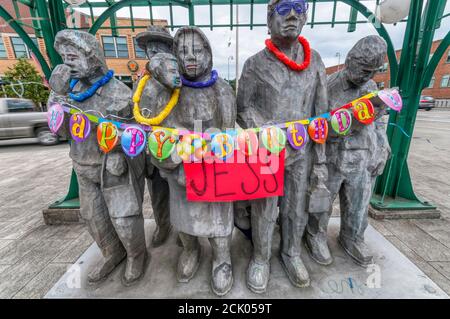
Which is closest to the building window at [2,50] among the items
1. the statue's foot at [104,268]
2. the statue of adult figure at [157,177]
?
the statue of adult figure at [157,177]

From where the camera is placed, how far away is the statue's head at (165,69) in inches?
57.1

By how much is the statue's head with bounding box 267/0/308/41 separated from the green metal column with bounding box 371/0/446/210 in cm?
230

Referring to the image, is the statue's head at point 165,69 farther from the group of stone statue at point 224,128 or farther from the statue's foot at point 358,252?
the statue's foot at point 358,252

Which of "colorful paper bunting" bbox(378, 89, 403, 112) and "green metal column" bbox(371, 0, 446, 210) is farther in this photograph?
"green metal column" bbox(371, 0, 446, 210)

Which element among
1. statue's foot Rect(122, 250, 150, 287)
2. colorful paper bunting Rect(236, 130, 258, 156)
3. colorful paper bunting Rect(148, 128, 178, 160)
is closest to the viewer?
colorful paper bunting Rect(148, 128, 178, 160)

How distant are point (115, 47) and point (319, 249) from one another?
1985cm

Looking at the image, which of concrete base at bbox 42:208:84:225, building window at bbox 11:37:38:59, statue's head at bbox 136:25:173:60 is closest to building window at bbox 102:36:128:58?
building window at bbox 11:37:38:59

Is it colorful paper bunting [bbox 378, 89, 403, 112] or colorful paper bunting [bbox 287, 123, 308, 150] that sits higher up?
colorful paper bunting [bbox 378, 89, 403, 112]

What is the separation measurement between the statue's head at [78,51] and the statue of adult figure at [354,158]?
1989 millimetres

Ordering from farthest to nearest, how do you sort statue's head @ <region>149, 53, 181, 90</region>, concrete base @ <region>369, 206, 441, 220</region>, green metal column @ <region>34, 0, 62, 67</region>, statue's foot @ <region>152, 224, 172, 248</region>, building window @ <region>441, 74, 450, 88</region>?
building window @ <region>441, 74, 450, 88</region> → concrete base @ <region>369, 206, 441, 220</region> → green metal column @ <region>34, 0, 62, 67</region> → statue's foot @ <region>152, 224, 172, 248</region> → statue's head @ <region>149, 53, 181, 90</region>

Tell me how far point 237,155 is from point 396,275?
6.32ft

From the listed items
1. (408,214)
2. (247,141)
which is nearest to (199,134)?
(247,141)

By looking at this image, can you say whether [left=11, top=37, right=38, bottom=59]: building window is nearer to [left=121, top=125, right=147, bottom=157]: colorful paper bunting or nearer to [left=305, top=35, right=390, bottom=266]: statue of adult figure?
[left=121, top=125, right=147, bottom=157]: colorful paper bunting

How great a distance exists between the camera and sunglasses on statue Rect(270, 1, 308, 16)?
62.4 inches
